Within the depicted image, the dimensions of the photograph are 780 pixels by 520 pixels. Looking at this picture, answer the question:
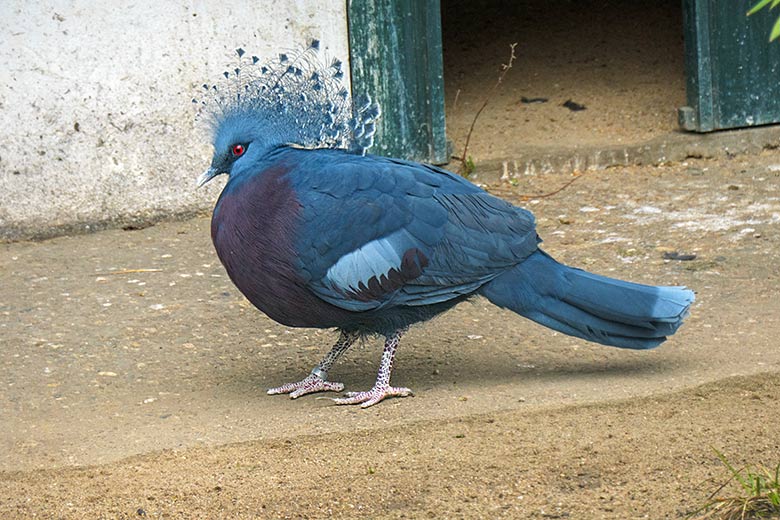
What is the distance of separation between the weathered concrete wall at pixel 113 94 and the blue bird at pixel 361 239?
7.22 feet

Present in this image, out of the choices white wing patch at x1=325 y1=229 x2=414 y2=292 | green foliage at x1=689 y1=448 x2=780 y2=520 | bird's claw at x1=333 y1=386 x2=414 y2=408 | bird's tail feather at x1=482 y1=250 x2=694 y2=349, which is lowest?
green foliage at x1=689 y1=448 x2=780 y2=520

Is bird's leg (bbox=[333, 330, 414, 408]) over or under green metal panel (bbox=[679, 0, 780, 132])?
under

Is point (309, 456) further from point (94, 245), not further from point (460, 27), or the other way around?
point (460, 27)

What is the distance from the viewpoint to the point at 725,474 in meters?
3.15

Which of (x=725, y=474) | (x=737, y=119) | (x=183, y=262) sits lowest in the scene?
(x=725, y=474)

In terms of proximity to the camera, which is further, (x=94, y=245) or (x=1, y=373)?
(x=94, y=245)

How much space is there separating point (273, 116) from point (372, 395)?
101 centimetres

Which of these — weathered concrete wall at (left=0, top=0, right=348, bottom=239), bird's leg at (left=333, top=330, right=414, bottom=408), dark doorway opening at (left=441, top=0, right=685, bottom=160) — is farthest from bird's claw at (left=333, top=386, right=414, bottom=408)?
dark doorway opening at (left=441, top=0, right=685, bottom=160)

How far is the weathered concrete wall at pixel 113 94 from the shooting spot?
585 cm

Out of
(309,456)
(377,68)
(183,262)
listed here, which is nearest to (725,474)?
(309,456)

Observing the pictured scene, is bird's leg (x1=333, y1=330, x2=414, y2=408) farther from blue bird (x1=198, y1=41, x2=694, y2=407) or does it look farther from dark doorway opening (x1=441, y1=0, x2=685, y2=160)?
dark doorway opening (x1=441, y1=0, x2=685, y2=160)

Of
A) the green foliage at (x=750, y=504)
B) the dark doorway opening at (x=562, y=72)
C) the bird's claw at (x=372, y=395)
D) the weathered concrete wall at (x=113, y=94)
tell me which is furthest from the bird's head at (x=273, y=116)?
the dark doorway opening at (x=562, y=72)

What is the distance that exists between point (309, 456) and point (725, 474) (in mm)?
1227

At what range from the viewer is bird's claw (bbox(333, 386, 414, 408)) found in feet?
12.5
